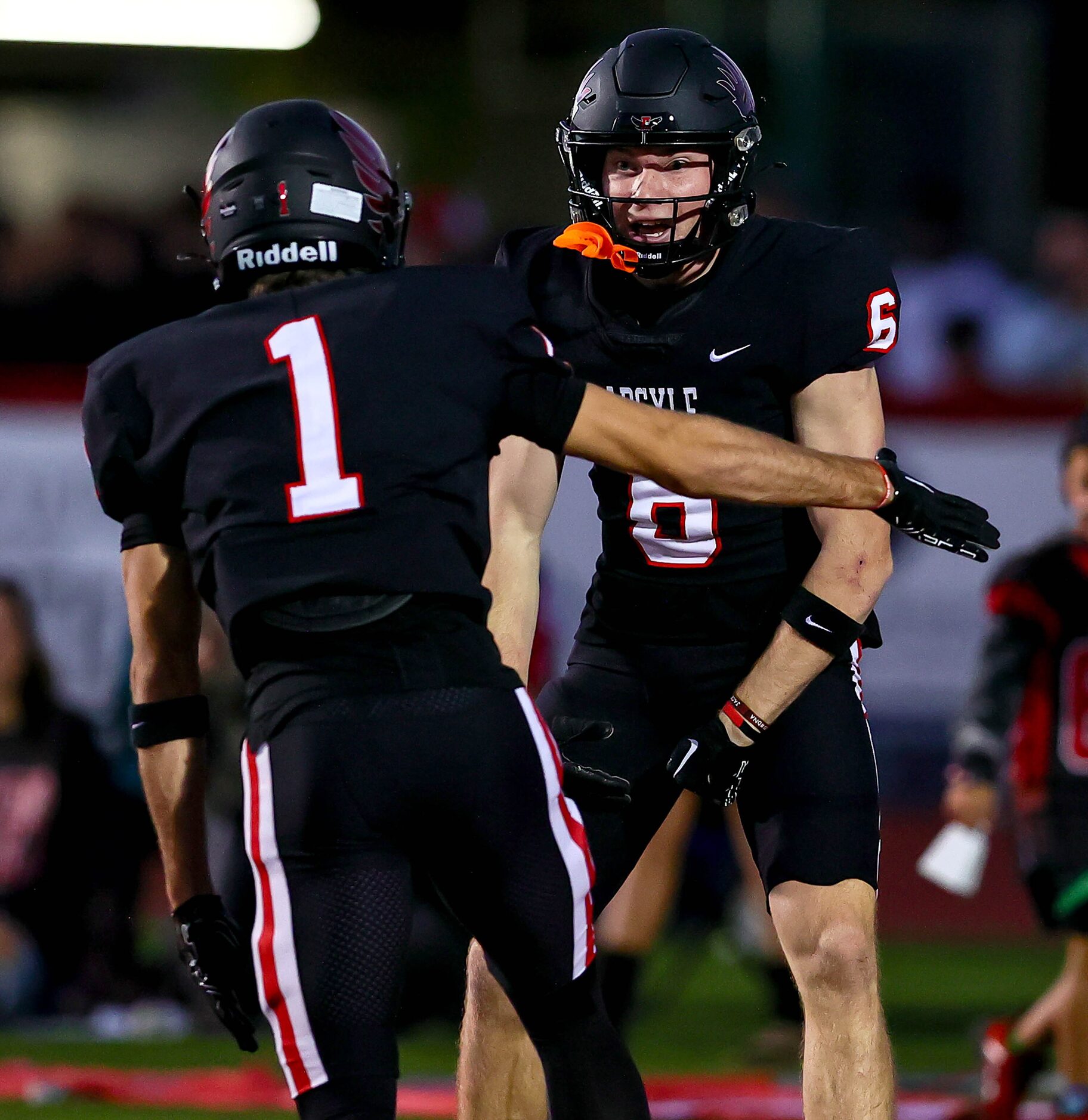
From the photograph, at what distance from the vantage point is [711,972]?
7902 mm

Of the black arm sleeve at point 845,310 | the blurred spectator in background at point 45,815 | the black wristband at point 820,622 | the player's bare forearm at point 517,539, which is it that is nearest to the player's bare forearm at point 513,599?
the player's bare forearm at point 517,539

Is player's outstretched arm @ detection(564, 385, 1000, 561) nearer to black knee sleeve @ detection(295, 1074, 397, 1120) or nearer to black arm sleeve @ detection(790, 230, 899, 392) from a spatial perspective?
black arm sleeve @ detection(790, 230, 899, 392)

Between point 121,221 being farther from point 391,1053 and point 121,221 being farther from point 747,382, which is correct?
point 391,1053

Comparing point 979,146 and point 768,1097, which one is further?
point 979,146

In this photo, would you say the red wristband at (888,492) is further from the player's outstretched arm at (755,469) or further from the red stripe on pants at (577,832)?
the red stripe on pants at (577,832)

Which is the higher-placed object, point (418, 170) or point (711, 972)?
point (418, 170)

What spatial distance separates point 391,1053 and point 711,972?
16.9 ft

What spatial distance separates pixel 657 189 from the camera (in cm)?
370

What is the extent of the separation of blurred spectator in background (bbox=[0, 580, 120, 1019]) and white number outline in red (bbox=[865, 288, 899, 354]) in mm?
4289

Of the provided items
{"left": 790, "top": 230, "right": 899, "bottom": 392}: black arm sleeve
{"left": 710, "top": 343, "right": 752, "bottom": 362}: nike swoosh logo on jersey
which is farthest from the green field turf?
{"left": 790, "top": 230, "right": 899, "bottom": 392}: black arm sleeve

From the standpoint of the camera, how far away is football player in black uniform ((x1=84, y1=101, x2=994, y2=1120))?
285cm

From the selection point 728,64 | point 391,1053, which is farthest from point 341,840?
point 728,64

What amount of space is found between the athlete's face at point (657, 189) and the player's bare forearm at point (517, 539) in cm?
45

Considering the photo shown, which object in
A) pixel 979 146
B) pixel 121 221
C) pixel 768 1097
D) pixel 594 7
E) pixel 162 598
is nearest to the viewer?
pixel 162 598
